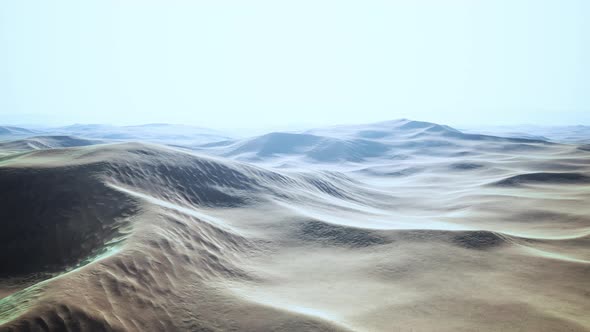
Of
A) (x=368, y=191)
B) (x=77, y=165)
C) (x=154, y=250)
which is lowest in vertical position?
(x=368, y=191)

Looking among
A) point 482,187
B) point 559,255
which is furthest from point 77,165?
point 482,187

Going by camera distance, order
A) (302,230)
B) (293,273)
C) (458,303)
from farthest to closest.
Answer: (302,230), (293,273), (458,303)

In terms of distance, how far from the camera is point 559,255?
8570mm

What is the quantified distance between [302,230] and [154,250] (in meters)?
4.78

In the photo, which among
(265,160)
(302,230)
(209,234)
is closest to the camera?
(209,234)

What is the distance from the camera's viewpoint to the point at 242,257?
8.16 m

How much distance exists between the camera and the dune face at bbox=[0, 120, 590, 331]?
518 centimetres

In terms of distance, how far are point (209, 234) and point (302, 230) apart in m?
2.90

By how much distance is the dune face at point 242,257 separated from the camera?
5.18 m

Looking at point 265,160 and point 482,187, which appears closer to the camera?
point 482,187

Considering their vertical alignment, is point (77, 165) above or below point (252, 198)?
above

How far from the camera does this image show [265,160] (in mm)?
45062

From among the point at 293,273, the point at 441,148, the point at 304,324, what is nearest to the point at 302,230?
the point at 293,273

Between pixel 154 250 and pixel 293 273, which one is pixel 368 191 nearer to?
pixel 293 273
